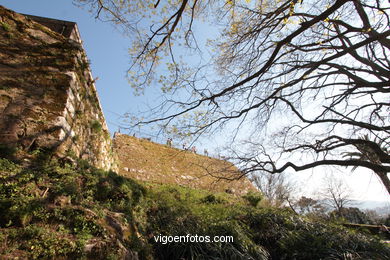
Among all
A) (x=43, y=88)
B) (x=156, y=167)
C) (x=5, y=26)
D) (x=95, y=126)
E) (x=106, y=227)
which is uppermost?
(x=5, y=26)

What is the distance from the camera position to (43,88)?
305cm

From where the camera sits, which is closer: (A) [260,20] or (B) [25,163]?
(B) [25,163]

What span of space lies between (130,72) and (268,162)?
14.9ft

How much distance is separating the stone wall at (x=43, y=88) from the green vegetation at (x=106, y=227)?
42cm

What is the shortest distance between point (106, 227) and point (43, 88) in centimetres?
259

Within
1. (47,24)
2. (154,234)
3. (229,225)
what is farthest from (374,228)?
(47,24)

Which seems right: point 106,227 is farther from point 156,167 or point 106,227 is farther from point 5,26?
point 156,167

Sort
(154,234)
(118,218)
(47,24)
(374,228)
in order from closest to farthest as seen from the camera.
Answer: (118,218) → (154,234) → (47,24) → (374,228)

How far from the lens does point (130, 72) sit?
4.22 m

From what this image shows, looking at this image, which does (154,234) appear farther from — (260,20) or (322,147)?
(322,147)

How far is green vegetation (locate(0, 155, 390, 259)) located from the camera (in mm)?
1653

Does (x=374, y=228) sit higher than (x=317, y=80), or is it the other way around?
(x=317, y=80)

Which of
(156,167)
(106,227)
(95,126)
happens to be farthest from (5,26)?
(156,167)

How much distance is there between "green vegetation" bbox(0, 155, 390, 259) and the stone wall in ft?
1.37
